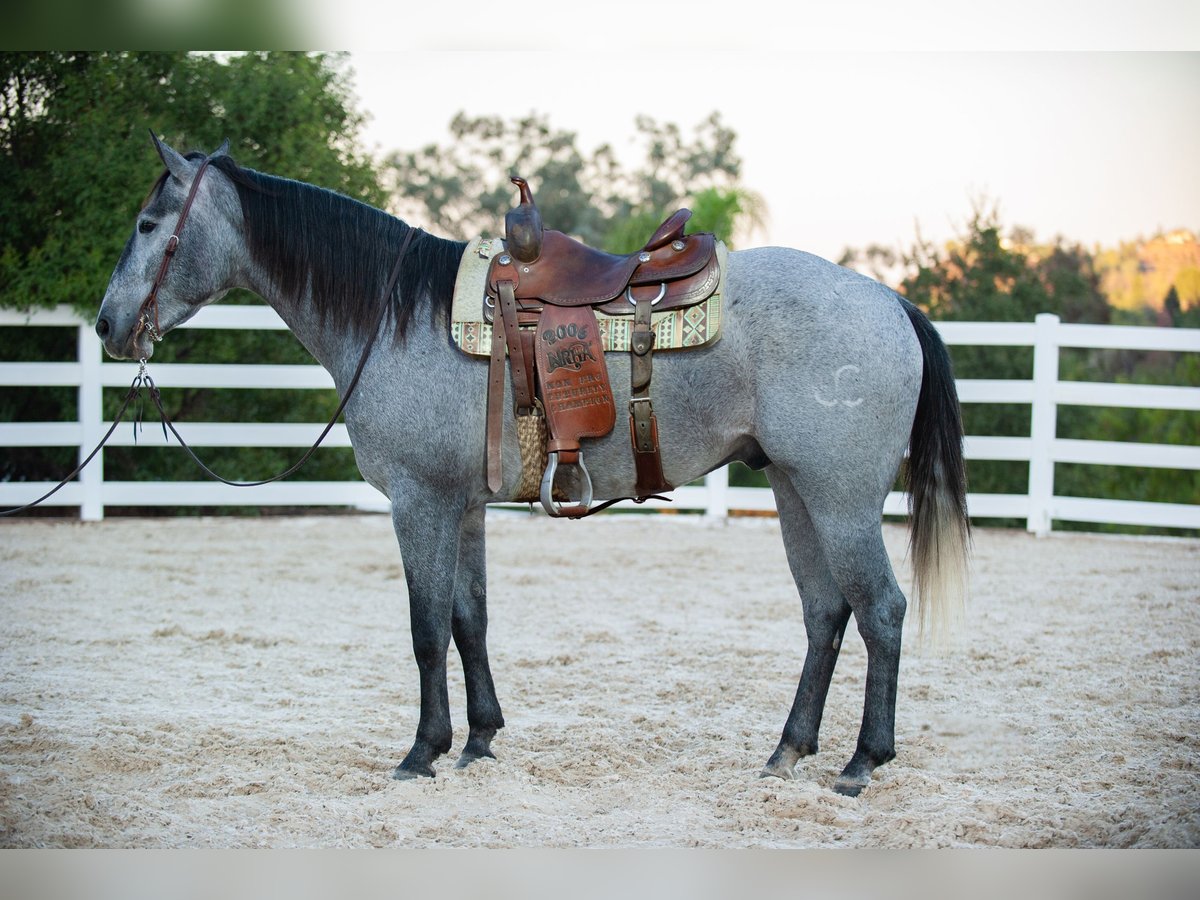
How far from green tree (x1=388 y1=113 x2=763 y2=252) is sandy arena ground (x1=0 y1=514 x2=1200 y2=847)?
10394 mm

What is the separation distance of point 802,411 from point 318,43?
1739 millimetres

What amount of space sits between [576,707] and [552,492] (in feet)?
3.75

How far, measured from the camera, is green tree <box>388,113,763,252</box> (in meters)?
16.4

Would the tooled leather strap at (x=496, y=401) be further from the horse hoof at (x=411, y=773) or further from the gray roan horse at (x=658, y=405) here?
the horse hoof at (x=411, y=773)

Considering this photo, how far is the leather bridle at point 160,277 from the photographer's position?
3199 mm

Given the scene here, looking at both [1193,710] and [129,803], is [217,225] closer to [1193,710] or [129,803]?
[129,803]

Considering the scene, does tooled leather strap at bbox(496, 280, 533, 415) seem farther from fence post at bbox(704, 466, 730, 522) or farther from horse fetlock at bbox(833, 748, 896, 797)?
fence post at bbox(704, 466, 730, 522)

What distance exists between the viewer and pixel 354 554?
7062 millimetres

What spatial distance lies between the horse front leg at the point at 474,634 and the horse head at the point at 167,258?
111 centimetres

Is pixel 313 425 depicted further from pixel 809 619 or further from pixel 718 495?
pixel 809 619

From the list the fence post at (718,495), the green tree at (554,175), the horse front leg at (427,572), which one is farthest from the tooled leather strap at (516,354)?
the green tree at (554,175)

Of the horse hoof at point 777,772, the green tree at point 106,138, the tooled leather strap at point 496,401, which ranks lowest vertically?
the horse hoof at point 777,772

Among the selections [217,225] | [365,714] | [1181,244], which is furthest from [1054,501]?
[217,225]

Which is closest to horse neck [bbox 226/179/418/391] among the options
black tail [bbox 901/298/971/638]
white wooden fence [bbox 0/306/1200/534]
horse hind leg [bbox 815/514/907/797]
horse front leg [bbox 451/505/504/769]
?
horse front leg [bbox 451/505/504/769]
